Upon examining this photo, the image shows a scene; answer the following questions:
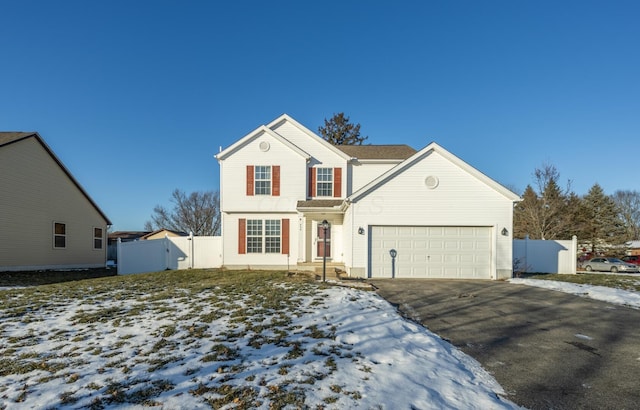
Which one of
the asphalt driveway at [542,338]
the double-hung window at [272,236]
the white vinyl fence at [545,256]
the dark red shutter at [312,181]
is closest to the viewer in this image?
the asphalt driveway at [542,338]

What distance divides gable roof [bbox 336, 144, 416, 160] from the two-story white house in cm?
6

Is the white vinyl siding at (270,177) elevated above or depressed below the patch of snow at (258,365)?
above

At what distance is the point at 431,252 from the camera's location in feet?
42.3

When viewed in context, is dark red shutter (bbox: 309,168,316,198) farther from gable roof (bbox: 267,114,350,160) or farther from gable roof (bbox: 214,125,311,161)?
gable roof (bbox: 267,114,350,160)

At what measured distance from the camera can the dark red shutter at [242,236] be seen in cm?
1585

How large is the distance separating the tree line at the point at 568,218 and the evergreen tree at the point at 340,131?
17913 mm

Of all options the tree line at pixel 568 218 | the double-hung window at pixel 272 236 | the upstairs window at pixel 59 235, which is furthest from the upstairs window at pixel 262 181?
the tree line at pixel 568 218

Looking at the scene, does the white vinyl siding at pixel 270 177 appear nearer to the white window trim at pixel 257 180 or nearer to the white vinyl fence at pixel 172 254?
the white window trim at pixel 257 180

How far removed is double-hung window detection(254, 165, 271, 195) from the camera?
15.9 meters

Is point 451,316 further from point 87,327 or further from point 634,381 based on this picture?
point 87,327

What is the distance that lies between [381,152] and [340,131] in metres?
19.4

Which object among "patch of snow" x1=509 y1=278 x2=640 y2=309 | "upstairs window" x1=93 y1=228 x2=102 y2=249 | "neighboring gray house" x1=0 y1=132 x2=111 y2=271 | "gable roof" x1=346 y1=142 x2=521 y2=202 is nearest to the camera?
"patch of snow" x1=509 y1=278 x2=640 y2=309

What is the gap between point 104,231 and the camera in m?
21.0

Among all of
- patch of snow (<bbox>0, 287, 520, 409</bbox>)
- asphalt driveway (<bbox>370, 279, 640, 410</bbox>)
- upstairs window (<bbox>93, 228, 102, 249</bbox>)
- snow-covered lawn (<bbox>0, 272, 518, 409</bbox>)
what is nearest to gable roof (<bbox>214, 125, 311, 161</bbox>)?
asphalt driveway (<bbox>370, 279, 640, 410</bbox>)
